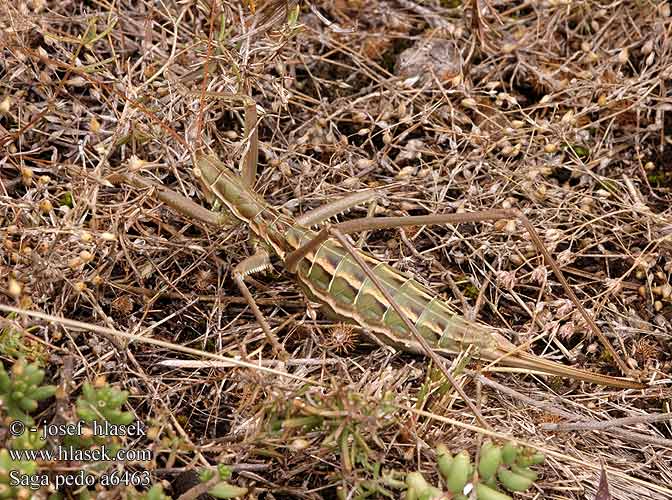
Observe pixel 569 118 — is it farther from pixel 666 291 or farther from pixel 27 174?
pixel 27 174

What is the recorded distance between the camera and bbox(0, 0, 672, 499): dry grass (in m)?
2.54

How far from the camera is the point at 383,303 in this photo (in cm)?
269

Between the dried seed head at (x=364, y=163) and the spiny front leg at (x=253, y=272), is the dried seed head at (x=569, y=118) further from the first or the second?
the spiny front leg at (x=253, y=272)

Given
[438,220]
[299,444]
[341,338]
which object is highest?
[438,220]

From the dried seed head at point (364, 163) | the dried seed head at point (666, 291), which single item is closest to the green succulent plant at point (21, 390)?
the dried seed head at point (364, 163)

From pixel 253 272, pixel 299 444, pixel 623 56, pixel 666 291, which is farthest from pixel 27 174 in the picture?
pixel 623 56

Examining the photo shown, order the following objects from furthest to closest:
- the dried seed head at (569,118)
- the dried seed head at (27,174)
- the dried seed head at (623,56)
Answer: the dried seed head at (623,56) → the dried seed head at (569,118) → the dried seed head at (27,174)

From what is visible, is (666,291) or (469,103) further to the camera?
(469,103)

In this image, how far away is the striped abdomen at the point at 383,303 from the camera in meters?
2.68

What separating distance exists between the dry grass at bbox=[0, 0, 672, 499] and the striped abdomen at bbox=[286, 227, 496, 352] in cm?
13

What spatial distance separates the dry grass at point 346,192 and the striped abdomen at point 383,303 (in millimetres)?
132

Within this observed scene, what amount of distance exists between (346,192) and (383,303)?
0.69 meters

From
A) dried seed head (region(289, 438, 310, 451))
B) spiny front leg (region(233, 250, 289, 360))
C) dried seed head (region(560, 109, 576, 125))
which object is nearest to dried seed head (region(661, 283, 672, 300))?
dried seed head (region(560, 109, 576, 125))

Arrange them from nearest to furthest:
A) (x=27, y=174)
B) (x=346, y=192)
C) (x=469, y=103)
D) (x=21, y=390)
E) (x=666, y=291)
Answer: (x=21, y=390) < (x=27, y=174) < (x=666, y=291) < (x=346, y=192) < (x=469, y=103)
